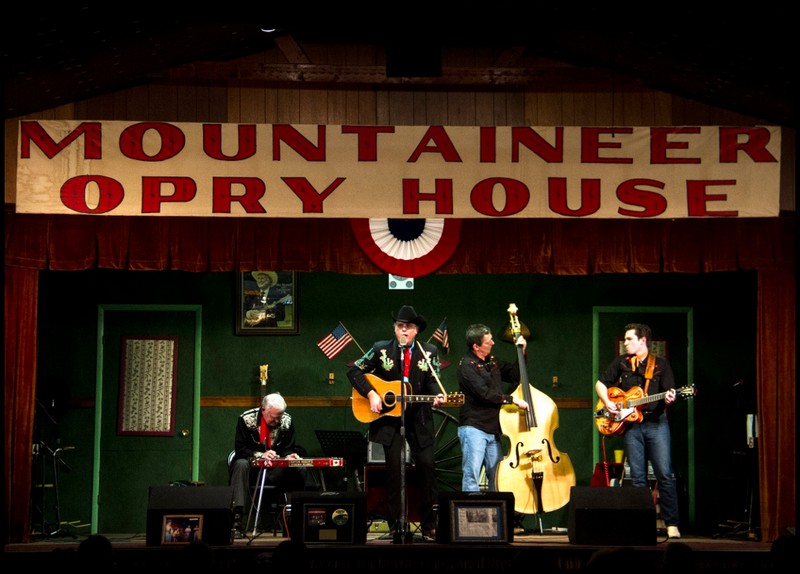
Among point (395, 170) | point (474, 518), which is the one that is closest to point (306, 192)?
point (395, 170)

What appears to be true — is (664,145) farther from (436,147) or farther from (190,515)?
(190,515)

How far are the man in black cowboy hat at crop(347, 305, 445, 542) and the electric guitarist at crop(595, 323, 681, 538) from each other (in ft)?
→ 5.24

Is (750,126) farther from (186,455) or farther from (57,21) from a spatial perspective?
(186,455)

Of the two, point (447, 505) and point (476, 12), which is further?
point (447, 505)

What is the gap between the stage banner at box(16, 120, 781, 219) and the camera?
8.98 metres

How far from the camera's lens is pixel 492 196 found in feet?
30.1

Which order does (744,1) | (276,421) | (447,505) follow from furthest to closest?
1. (276,421)
2. (447,505)
3. (744,1)

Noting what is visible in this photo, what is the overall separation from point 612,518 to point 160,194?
4439mm

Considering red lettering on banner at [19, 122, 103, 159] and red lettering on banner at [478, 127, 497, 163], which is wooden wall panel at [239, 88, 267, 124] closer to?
red lettering on banner at [19, 122, 103, 159]

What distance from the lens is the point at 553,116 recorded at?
32.2 feet

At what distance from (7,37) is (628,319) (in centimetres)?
727

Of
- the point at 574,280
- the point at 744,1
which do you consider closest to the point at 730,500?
the point at 574,280

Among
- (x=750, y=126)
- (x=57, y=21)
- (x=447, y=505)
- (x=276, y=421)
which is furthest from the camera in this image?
(x=276, y=421)

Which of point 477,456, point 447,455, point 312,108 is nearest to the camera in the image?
point 477,456
